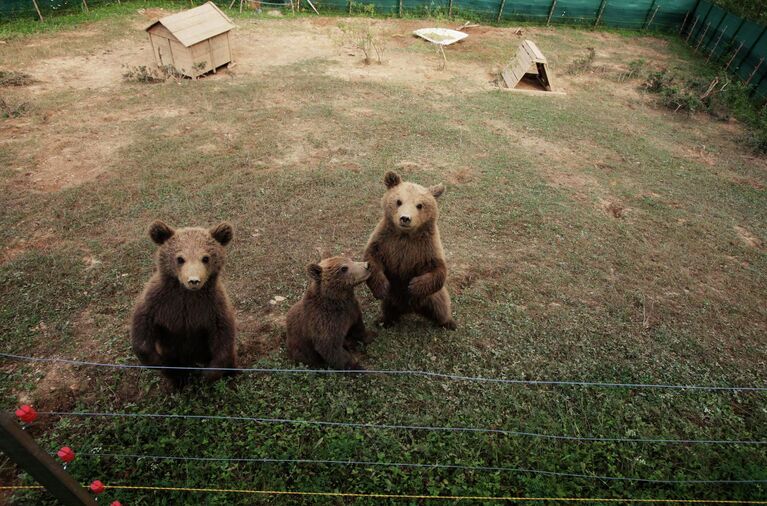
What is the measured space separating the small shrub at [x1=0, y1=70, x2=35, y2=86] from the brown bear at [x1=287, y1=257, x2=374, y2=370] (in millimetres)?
10895

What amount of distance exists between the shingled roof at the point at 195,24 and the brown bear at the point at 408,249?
29.5ft

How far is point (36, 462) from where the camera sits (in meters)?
2.14

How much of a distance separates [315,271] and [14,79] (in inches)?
438

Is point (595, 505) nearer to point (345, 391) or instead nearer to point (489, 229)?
point (345, 391)

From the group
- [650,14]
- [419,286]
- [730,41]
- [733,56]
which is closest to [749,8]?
[730,41]

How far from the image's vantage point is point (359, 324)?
452cm

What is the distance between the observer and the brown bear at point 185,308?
132 inches

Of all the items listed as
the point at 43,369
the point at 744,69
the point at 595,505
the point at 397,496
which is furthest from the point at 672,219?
the point at 744,69

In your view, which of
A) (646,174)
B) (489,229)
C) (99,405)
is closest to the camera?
(99,405)

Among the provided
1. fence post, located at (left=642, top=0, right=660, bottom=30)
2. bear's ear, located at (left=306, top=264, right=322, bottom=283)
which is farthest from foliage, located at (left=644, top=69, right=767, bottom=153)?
bear's ear, located at (left=306, top=264, right=322, bottom=283)

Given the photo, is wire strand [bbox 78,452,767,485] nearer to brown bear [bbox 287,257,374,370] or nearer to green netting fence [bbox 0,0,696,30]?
brown bear [bbox 287,257,374,370]

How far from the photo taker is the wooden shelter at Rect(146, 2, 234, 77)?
410 inches

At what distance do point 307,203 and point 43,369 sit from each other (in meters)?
4.05

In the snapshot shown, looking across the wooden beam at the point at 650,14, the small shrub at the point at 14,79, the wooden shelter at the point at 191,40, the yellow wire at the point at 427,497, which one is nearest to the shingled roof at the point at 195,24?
the wooden shelter at the point at 191,40
